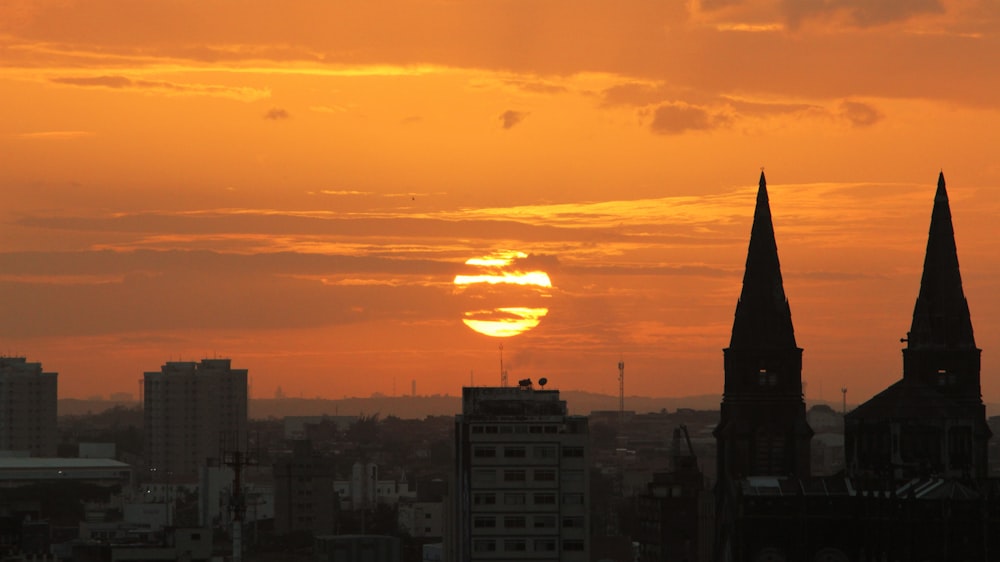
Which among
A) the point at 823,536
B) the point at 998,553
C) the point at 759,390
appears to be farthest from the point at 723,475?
the point at 998,553

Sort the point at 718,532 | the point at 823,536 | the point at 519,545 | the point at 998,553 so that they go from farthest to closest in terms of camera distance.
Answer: the point at 519,545
the point at 718,532
the point at 823,536
the point at 998,553

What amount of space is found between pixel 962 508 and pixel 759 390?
2410cm

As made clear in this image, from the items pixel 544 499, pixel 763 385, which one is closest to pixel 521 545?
pixel 544 499

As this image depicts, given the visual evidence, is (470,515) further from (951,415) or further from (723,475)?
(951,415)

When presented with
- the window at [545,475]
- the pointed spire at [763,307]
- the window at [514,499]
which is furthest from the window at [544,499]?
the pointed spire at [763,307]

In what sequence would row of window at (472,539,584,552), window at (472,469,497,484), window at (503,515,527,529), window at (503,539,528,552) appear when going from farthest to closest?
window at (472,469,497,484), window at (503,515,527,529), window at (503,539,528,552), row of window at (472,539,584,552)

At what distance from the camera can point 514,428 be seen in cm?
16150

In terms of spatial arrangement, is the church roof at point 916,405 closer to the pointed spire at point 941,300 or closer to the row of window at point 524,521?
the pointed spire at point 941,300

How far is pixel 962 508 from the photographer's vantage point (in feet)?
403

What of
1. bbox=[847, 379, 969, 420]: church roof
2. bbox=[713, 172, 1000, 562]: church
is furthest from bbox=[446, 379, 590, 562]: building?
bbox=[847, 379, 969, 420]: church roof

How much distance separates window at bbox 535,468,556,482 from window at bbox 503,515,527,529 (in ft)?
8.44

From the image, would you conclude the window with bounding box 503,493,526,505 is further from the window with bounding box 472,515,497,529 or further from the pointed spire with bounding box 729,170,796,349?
the pointed spire with bounding box 729,170,796,349

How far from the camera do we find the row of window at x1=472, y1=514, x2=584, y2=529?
158 meters

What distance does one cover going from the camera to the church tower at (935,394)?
142 metres
